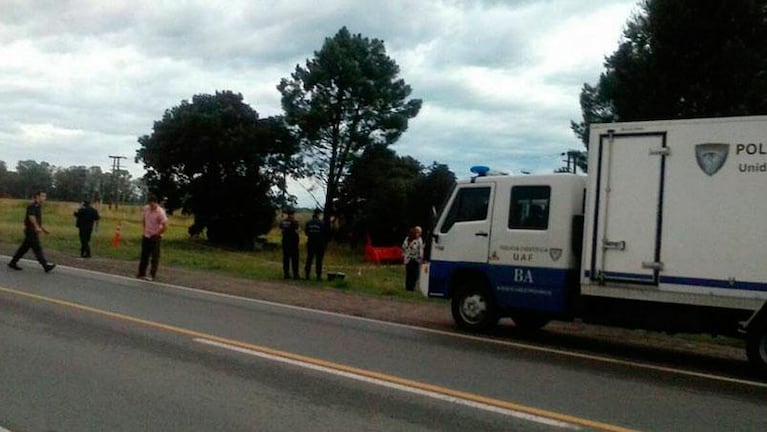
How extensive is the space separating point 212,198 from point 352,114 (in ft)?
34.5

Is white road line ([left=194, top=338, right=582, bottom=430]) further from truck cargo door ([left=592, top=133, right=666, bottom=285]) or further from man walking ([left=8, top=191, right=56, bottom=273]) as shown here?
man walking ([left=8, top=191, right=56, bottom=273])

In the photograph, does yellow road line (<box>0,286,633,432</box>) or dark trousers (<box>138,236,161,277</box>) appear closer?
yellow road line (<box>0,286,633,432</box>)

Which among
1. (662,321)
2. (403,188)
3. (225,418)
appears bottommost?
(225,418)

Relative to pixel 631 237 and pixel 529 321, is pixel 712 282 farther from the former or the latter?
pixel 529 321

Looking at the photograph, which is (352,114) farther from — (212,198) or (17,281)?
(17,281)

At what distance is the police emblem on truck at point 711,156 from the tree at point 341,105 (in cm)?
4304

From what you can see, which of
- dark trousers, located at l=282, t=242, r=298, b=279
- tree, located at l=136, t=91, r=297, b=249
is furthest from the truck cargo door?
tree, located at l=136, t=91, r=297, b=249

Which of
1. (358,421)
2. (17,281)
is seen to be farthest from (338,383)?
(17,281)

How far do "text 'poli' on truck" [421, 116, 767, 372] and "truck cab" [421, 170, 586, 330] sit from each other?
2cm

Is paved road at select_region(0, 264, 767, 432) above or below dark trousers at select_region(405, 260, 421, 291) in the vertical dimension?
below

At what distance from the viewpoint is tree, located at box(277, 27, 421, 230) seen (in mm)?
53781

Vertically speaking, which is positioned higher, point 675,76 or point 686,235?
point 675,76

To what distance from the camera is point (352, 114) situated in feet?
178

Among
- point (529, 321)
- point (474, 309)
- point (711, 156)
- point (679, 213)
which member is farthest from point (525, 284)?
point (711, 156)
